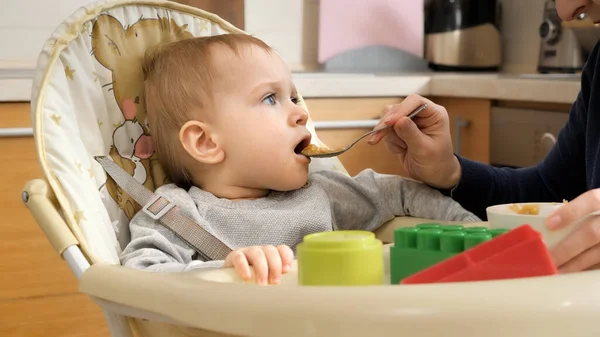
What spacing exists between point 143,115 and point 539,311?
770 millimetres

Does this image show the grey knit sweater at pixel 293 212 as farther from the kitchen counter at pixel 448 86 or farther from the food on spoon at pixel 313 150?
the kitchen counter at pixel 448 86

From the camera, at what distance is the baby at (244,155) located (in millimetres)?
1118

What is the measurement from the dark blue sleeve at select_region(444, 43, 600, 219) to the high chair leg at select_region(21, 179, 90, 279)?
2.05 ft

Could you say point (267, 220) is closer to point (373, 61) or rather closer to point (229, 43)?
point (229, 43)

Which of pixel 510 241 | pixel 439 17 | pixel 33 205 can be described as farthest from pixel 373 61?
pixel 510 241

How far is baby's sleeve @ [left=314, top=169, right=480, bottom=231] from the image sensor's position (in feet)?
3.87

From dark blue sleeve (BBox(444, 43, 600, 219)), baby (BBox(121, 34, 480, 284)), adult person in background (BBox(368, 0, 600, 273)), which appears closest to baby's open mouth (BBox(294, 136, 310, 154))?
baby (BBox(121, 34, 480, 284))

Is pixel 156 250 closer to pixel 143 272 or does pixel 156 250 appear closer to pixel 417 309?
pixel 143 272

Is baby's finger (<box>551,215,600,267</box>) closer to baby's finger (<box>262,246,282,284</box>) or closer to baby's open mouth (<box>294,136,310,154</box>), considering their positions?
baby's finger (<box>262,246,282,284</box>)

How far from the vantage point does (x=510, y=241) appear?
2.02 feet

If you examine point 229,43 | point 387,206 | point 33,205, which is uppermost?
point 229,43

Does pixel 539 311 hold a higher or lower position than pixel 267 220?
higher

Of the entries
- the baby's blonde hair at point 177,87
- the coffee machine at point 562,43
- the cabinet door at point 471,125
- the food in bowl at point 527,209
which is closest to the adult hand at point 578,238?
the food in bowl at point 527,209

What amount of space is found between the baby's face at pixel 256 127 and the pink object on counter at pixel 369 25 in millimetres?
1225
